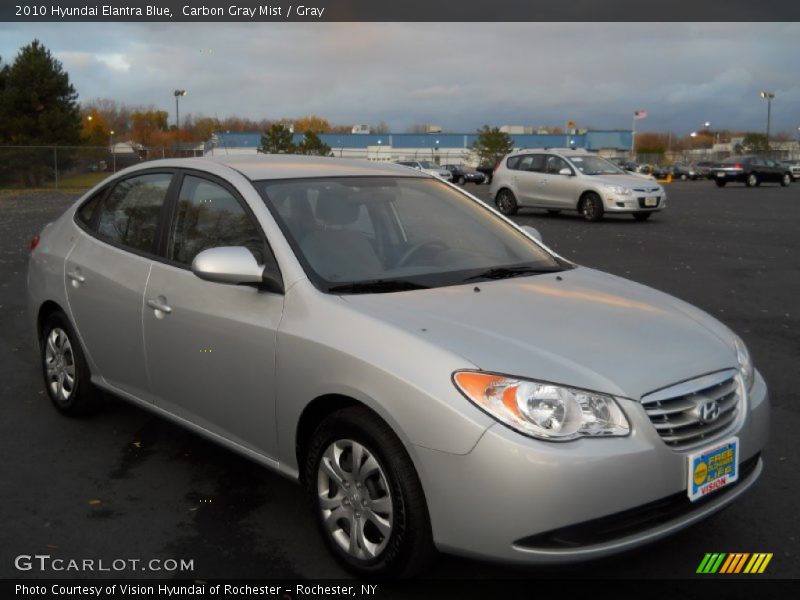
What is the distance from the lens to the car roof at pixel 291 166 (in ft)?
14.1

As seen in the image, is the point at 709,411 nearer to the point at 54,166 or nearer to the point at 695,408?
the point at 695,408

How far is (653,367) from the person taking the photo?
3.10m

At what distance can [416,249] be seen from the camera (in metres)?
4.17

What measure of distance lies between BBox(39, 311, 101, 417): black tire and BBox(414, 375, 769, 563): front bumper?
2.89 m

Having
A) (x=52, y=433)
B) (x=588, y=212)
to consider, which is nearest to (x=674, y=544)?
(x=52, y=433)

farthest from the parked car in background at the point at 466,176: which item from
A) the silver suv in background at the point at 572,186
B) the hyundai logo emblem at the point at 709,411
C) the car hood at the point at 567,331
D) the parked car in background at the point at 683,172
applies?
the hyundai logo emblem at the point at 709,411

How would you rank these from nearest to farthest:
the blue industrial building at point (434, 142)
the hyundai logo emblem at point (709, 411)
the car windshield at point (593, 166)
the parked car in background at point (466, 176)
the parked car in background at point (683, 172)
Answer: the hyundai logo emblem at point (709, 411)
the car windshield at point (593, 166)
the parked car in background at point (466, 176)
the parked car in background at point (683, 172)
the blue industrial building at point (434, 142)

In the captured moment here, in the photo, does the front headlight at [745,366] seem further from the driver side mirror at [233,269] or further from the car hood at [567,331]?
the driver side mirror at [233,269]

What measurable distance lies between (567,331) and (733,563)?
1172 mm

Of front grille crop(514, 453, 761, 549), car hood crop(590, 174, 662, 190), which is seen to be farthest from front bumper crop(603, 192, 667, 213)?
front grille crop(514, 453, 761, 549)

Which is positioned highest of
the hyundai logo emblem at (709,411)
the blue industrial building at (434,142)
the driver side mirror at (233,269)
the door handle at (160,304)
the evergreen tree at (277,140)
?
the blue industrial building at (434,142)

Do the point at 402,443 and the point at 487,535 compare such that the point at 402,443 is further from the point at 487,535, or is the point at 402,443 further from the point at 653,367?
the point at 653,367

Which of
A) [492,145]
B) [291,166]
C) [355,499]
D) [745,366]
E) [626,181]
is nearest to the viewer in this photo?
[355,499]

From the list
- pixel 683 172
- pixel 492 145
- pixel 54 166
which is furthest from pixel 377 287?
pixel 492 145
